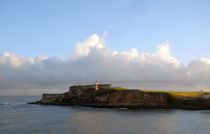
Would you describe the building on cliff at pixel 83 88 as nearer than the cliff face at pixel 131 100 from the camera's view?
No

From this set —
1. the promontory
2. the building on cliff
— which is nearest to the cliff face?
the promontory

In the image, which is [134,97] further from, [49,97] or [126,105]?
[49,97]

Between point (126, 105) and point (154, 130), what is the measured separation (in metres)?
51.3

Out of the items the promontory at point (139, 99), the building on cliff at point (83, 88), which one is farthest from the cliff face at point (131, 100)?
the building on cliff at point (83, 88)

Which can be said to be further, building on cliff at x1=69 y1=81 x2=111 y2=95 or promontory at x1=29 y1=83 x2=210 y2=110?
building on cliff at x1=69 y1=81 x2=111 y2=95

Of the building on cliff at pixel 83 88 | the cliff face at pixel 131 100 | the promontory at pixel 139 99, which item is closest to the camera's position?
the promontory at pixel 139 99

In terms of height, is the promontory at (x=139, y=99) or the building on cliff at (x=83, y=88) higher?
the building on cliff at (x=83, y=88)

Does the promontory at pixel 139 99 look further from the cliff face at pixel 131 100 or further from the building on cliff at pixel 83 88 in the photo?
the building on cliff at pixel 83 88

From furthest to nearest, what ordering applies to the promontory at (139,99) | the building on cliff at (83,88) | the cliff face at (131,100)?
1. the building on cliff at (83,88)
2. the cliff face at (131,100)
3. the promontory at (139,99)

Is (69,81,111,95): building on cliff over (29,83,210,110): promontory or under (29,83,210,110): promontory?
over

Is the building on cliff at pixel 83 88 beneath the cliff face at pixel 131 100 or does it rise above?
above

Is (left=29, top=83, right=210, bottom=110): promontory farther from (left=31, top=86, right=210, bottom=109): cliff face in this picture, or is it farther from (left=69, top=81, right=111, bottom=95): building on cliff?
(left=69, top=81, right=111, bottom=95): building on cliff

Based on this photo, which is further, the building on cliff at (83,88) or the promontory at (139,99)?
the building on cliff at (83,88)

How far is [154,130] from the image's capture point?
39375 millimetres
